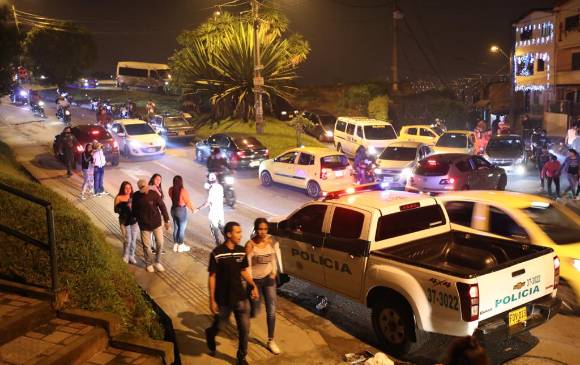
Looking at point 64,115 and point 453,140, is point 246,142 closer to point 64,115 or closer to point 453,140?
point 453,140

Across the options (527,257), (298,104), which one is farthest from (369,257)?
(298,104)

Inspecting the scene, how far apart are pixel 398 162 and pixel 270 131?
13.9 m

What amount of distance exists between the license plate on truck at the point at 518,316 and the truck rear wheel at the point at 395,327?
1.06 m

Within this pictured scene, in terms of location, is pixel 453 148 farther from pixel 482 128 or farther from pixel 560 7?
pixel 560 7

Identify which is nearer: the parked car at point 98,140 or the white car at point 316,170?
the white car at point 316,170

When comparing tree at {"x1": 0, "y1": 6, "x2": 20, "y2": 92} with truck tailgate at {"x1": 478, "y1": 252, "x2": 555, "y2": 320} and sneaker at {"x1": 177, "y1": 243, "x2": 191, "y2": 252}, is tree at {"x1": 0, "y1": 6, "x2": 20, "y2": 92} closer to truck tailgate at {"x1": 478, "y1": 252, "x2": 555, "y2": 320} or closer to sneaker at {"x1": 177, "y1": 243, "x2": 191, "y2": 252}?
sneaker at {"x1": 177, "y1": 243, "x2": 191, "y2": 252}

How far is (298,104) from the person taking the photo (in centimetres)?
4359

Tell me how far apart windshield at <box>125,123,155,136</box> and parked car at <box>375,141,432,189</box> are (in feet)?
35.1

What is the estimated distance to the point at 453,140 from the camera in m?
23.2

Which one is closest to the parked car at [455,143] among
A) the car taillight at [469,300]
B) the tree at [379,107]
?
the tree at [379,107]

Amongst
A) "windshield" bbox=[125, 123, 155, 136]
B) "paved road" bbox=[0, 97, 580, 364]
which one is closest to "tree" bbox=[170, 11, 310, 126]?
"paved road" bbox=[0, 97, 580, 364]

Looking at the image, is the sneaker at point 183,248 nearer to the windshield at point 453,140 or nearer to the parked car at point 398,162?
the parked car at point 398,162

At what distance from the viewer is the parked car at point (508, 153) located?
21219 mm

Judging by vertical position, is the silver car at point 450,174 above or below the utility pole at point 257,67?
below
